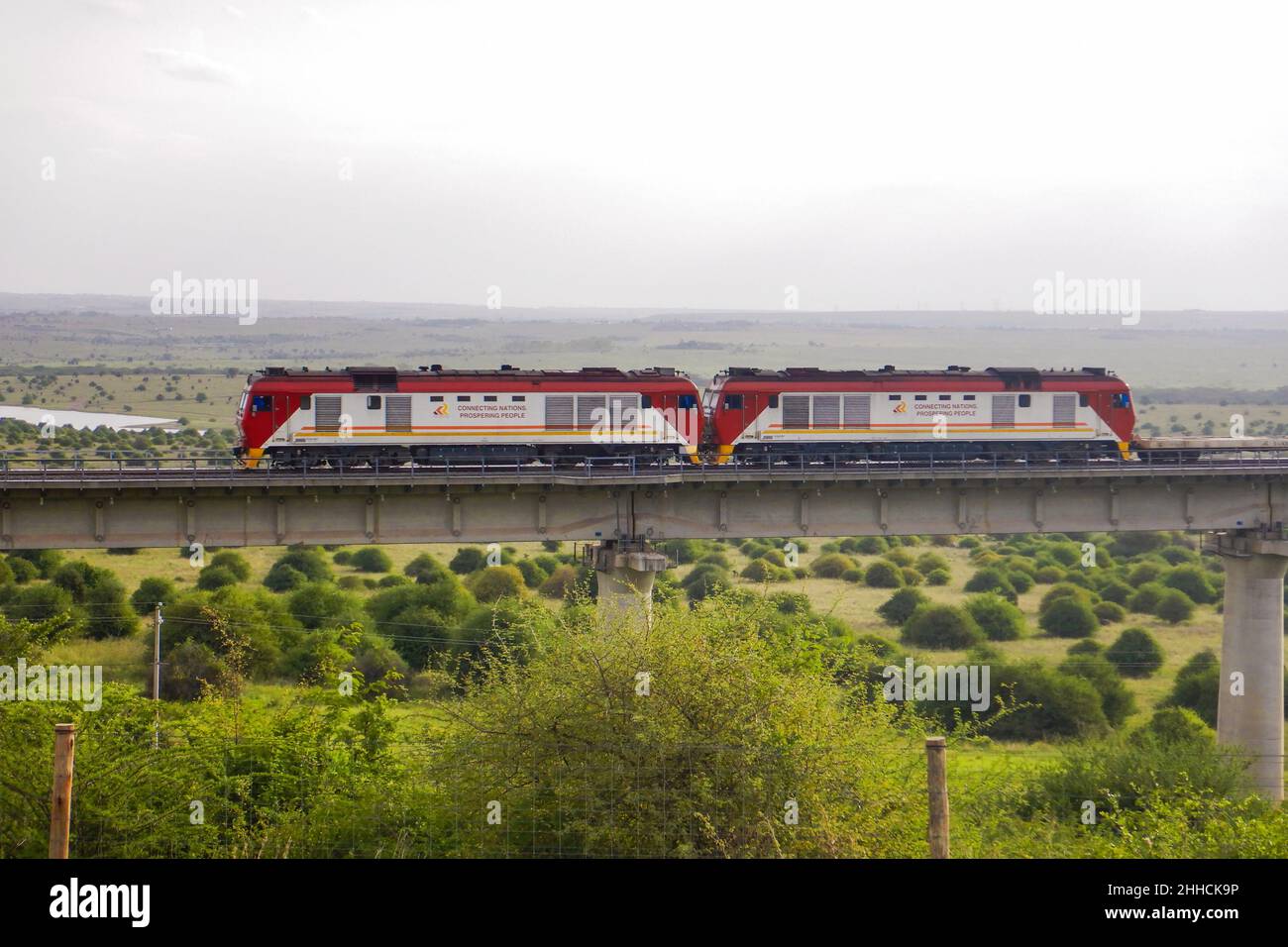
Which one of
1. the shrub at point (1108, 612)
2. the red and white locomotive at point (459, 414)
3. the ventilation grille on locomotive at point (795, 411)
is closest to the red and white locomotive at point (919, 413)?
the ventilation grille on locomotive at point (795, 411)

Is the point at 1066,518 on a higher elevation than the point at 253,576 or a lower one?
higher

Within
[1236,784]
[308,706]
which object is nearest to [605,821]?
[308,706]

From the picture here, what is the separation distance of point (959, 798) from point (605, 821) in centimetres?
541

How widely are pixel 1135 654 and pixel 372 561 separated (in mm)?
38549

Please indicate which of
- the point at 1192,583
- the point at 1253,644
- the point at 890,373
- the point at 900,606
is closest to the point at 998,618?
the point at 900,606

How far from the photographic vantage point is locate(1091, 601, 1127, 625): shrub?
61562 mm

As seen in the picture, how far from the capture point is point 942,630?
5453 centimetres

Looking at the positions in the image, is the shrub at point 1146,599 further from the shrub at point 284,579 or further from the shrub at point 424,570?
the shrub at point 284,579

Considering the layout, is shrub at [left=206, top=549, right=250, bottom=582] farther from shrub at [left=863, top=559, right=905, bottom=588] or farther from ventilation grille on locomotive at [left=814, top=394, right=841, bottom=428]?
ventilation grille on locomotive at [left=814, top=394, right=841, bottom=428]

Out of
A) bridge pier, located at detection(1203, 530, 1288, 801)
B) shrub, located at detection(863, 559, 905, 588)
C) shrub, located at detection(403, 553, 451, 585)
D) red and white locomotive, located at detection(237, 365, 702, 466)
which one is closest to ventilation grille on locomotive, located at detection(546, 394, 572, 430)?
red and white locomotive, located at detection(237, 365, 702, 466)

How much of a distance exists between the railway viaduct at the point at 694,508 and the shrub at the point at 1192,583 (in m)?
29.0

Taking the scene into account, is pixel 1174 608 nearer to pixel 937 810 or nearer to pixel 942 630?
pixel 942 630
